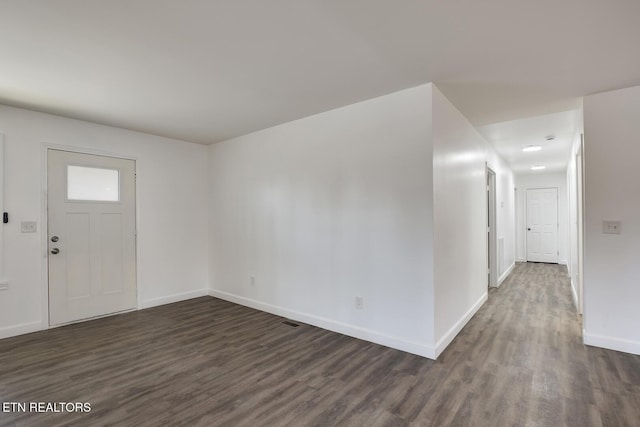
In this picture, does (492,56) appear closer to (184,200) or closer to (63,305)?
(184,200)

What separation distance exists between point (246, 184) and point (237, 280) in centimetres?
145

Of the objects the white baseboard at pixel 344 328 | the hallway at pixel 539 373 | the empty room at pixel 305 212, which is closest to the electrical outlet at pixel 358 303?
the empty room at pixel 305 212

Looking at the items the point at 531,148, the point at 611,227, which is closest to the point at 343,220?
the point at 611,227

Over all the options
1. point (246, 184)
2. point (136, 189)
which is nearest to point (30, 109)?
point (136, 189)

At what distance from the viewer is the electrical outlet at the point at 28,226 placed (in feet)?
11.2

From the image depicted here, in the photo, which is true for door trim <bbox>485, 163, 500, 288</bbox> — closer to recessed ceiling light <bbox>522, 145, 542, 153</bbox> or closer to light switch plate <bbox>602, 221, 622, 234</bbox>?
recessed ceiling light <bbox>522, 145, 542, 153</bbox>

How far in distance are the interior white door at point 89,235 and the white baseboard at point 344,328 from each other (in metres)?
1.60

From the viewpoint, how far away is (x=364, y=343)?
10.1 feet

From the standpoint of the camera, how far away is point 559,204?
809 centimetres

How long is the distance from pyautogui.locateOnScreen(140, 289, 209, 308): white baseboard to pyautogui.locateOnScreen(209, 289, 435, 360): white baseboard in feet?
2.34

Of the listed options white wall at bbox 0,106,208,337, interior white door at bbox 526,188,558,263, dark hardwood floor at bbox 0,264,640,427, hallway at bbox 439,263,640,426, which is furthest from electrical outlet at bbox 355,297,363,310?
interior white door at bbox 526,188,558,263

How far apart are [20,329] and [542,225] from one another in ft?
34.6

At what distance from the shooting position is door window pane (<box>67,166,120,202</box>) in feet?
12.4

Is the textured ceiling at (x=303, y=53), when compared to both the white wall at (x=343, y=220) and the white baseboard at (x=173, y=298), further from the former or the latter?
the white baseboard at (x=173, y=298)
